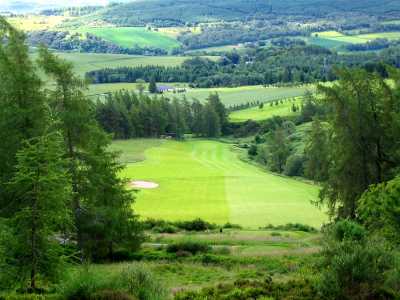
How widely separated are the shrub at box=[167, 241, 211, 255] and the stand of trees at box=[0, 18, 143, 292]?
212 centimetres

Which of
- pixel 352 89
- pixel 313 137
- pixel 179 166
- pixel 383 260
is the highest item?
pixel 352 89

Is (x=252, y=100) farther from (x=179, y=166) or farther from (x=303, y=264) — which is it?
(x=303, y=264)

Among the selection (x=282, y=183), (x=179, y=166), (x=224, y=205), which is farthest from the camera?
(x=179, y=166)

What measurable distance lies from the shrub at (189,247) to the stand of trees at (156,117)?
84.4m

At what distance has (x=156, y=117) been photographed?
129 meters

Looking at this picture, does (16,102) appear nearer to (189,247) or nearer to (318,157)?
(189,247)

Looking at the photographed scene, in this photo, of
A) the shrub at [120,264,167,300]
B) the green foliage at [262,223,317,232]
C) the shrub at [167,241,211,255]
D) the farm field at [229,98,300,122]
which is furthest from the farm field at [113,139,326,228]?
the farm field at [229,98,300,122]

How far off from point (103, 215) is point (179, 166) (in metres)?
56.8

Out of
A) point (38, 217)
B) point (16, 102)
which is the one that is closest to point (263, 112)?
point (16, 102)

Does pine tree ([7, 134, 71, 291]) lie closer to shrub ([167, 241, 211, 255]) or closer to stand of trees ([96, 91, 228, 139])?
shrub ([167, 241, 211, 255])

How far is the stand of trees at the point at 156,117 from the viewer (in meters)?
123

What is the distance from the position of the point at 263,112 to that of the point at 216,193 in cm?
8941

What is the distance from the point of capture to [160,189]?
2729 inches

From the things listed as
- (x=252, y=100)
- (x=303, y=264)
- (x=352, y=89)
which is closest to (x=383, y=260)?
(x=303, y=264)
